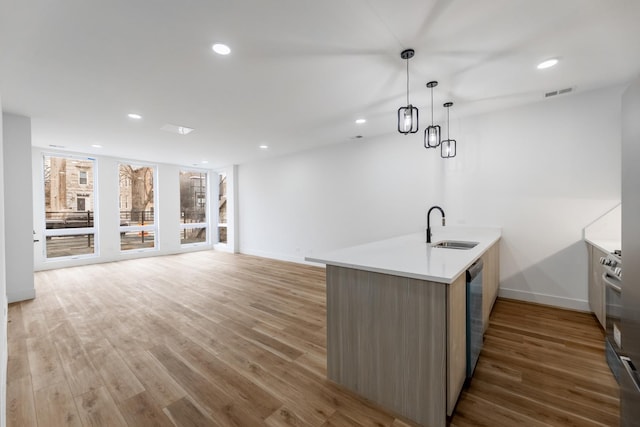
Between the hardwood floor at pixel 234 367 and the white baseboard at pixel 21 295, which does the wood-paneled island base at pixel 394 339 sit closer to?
the hardwood floor at pixel 234 367

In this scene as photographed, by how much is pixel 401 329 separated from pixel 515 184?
3157 millimetres

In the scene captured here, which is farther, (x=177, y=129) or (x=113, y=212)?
(x=113, y=212)

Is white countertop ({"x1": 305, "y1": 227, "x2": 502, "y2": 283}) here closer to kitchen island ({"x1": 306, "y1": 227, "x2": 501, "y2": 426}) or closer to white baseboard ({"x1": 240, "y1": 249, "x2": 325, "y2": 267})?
kitchen island ({"x1": 306, "y1": 227, "x2": 501, "y2": 426})

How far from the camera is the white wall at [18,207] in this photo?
3.63 meters

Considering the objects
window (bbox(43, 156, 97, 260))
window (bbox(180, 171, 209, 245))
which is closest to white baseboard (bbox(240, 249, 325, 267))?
window (bbox(180, 171, 209, 245))

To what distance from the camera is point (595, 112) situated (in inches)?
120

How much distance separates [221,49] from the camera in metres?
2.18

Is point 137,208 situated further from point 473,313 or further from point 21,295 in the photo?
point 473,313

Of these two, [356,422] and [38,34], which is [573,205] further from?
[38,34]

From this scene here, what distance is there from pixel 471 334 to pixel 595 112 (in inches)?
129

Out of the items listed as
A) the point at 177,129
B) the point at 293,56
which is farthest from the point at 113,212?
the point at 293,56

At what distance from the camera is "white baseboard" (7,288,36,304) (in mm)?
3637

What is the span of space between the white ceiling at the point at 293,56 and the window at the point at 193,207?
425cm

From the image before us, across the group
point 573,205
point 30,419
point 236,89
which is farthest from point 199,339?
point 573,205
